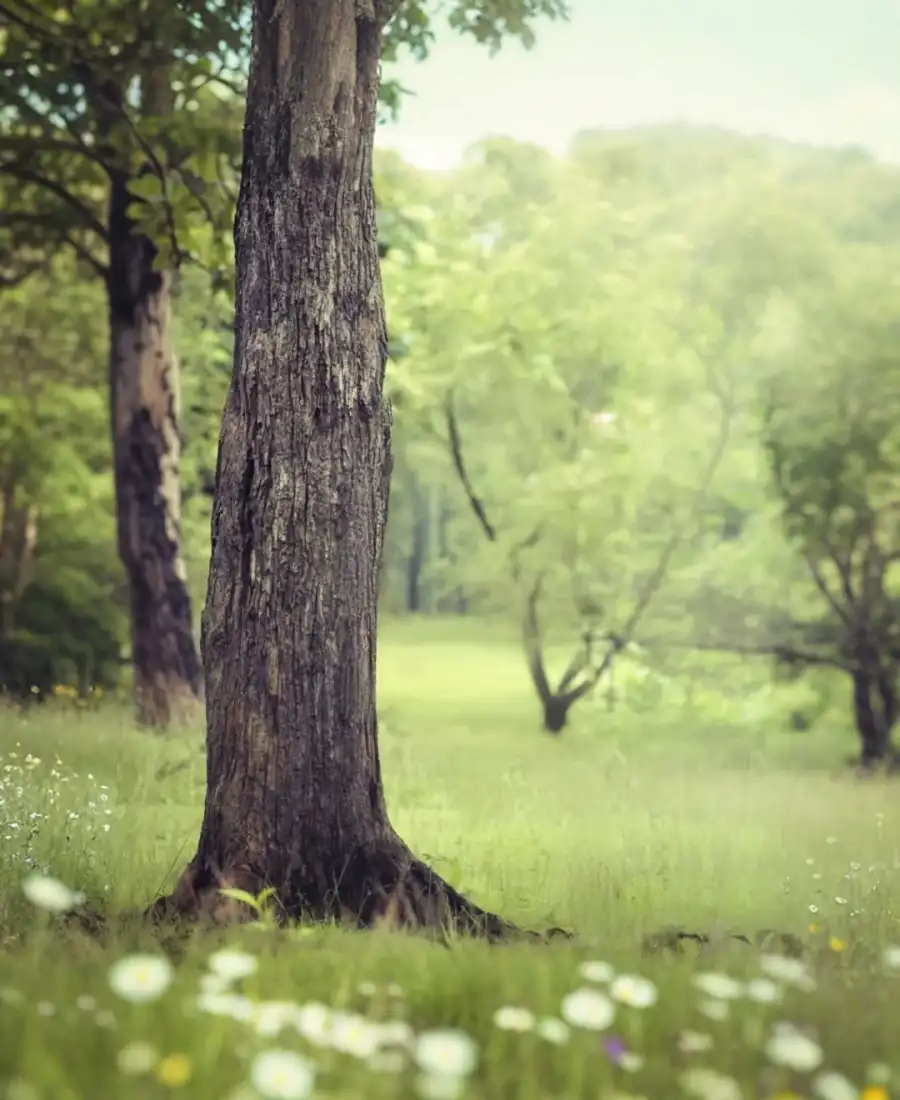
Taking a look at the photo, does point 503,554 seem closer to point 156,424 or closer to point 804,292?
point 804,292

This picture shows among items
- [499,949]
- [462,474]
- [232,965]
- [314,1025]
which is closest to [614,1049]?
[314,1025]

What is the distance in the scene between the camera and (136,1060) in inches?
81.0

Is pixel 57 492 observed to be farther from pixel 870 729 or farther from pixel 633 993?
pixel 633 993

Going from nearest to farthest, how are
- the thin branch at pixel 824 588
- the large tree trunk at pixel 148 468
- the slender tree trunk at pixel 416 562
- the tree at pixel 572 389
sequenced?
1. the large tree trunk at pixel 148 468
2. the thin branch at pixel 824 588
3. the tree at pixel 572 389
4. the slender tree trunk at pixel 416 562

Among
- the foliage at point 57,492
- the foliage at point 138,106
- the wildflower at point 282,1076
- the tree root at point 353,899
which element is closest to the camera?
the wildflower at point 282,1076

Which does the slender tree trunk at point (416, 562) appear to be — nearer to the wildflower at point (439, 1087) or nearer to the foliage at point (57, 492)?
the foliage at point (57, 492)

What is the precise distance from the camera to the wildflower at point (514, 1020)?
A: 242cm

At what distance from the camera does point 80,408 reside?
14.8m

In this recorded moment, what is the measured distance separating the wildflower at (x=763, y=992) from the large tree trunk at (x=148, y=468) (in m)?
8.88

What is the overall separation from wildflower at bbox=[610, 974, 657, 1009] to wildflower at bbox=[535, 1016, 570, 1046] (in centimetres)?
15

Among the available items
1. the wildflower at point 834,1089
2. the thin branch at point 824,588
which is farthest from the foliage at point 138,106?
the thin branch at point 824,588

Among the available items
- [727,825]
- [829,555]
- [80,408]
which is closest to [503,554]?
[829,555]

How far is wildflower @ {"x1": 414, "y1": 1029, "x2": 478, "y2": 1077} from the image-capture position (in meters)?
2.08

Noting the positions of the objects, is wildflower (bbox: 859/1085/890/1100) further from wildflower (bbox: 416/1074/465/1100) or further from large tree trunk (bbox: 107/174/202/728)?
large tree trunk (bbox: 107/174/202/728)
